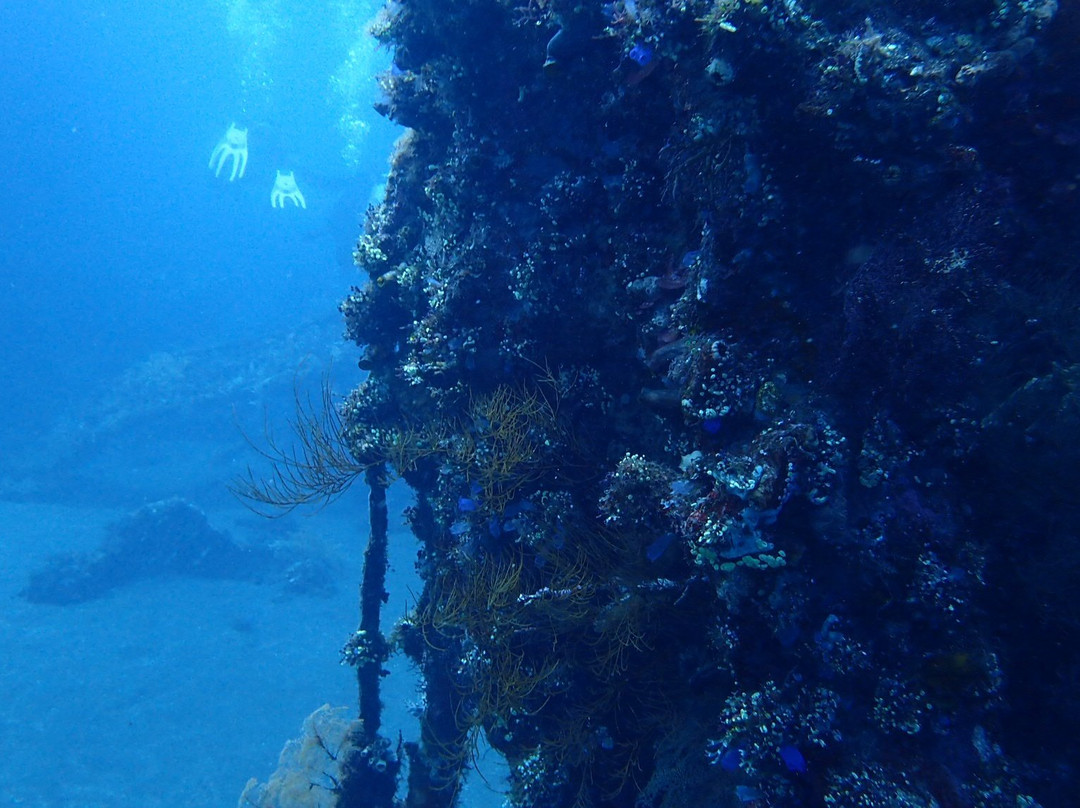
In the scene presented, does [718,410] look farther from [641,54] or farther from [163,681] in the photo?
[163,681]

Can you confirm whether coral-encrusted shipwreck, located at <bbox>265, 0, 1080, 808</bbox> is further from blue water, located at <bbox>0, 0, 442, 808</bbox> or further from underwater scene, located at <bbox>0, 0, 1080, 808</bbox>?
blue water, located at <bbox>0, 0, 442, 808</bbox>

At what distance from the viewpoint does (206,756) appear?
1333 centimetres

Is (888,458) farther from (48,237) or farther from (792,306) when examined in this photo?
(48,237)

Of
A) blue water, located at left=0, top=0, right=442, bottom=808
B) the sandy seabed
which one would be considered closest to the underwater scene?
the sandy seabed

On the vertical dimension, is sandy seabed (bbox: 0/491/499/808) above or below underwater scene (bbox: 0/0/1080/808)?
above

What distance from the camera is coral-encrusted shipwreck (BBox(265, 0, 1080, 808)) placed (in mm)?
2711

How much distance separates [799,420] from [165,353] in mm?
38810

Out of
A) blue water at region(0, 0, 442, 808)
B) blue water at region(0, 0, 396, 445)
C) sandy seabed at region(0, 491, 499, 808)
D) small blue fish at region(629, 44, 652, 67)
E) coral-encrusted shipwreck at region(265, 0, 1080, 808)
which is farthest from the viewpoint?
blue water at region(0, 0, 396, 445)

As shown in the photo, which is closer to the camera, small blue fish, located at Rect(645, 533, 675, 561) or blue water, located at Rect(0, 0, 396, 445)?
small blue fish, located at Rect(645, 533, 675, 561)

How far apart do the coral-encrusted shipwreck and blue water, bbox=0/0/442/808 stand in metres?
3.52

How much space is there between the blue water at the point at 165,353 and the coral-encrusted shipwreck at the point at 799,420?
11.6ft

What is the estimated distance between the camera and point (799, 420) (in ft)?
10.5

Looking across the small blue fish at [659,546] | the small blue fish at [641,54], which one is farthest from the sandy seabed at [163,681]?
the small blue fish at [641,54]

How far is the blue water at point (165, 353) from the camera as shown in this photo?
46.9ft
